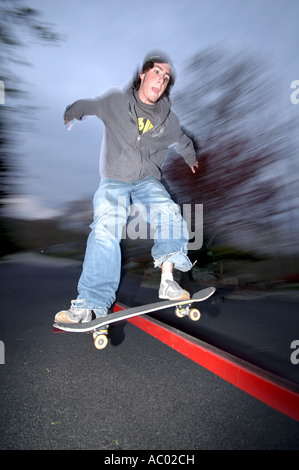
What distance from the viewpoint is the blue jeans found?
1748mm

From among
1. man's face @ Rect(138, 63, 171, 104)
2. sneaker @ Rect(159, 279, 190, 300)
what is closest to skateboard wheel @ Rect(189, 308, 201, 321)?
sneaker @ Rect(159, 279, 190, 300)

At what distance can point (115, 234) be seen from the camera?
1822mm

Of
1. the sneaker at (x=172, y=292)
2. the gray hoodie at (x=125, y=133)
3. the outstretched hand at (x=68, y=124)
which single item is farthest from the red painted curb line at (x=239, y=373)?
the outstretched hand at (x=68, y=124)

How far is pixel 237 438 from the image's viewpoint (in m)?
0.85

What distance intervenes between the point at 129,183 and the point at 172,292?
89 cm

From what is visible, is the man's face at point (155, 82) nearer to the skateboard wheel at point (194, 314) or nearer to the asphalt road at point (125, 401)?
the skateboard wheel at point (194, 314)

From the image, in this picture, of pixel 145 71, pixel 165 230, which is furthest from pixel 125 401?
pixel 145 71

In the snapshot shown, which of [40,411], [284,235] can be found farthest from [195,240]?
[40,411]

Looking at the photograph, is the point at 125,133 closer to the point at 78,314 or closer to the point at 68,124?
the point at 68,124

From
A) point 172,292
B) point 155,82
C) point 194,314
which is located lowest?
point 194,314

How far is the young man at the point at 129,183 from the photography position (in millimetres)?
1763

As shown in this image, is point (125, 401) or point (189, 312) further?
point (189, 312)

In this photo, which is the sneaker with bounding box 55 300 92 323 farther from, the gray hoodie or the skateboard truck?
the gray hoodie

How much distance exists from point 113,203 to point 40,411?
1.25 metres
